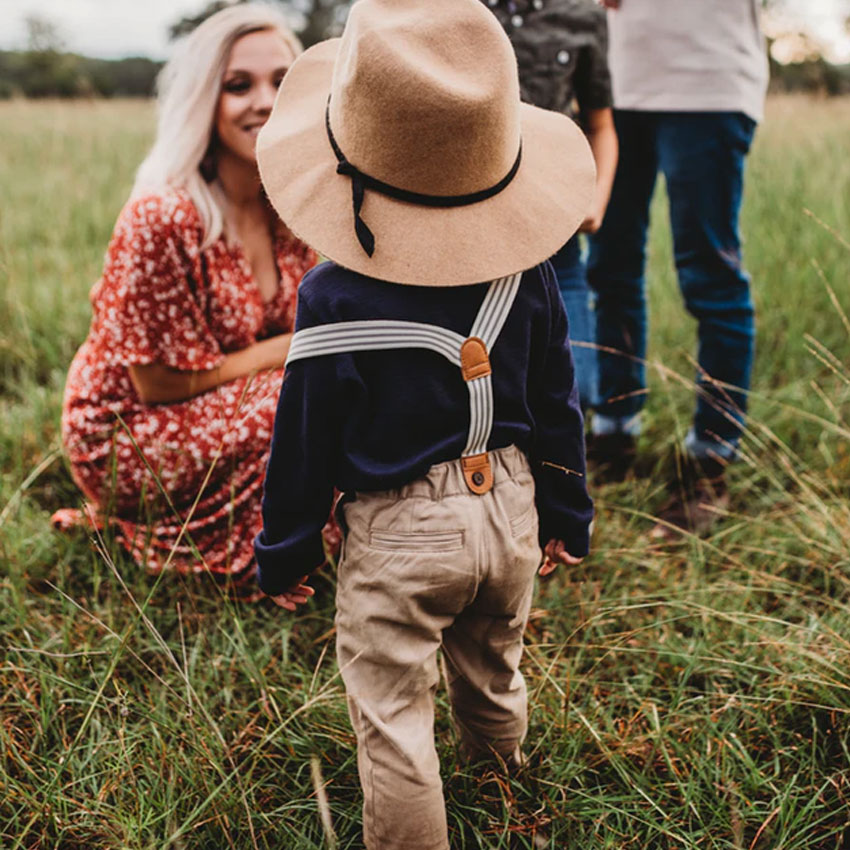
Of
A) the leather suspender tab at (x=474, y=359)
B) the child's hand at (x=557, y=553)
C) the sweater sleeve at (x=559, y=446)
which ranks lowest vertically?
the child's hand at (x=557, y=553)

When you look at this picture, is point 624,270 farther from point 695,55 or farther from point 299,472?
point 299,472

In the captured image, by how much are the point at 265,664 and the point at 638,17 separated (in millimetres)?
2096

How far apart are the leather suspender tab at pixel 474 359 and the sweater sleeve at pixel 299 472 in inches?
7.6

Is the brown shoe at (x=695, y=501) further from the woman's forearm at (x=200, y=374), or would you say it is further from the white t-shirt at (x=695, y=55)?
the woman's forearm at (x=200, y=374)

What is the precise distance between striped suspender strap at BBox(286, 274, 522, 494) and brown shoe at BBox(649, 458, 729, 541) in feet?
4.07

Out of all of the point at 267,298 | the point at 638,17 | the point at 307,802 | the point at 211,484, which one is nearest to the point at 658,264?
the point at 638,17

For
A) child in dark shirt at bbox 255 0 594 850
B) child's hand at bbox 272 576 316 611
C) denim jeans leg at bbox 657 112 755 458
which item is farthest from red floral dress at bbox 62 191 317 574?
Result: denim jeans leg at bbox 657 112 755 458

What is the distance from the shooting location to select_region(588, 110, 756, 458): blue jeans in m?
2.36

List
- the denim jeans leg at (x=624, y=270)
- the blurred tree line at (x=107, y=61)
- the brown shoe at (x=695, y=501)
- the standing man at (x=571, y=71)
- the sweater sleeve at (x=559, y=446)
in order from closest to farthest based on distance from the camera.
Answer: the sweater sleeve at (x=559, y=446)
the standing man at (x=571, y=71)
the brown shoe at (x=695, y=501)
the denim jeans leg at (x=624, y=270)
the blurred tree line at (x=107, y=61)

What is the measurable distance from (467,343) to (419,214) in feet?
0.66

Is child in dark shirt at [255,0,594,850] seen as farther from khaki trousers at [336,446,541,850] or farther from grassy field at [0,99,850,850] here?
grassy field at [0,99,850,850]

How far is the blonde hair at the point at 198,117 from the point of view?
2.19 metres

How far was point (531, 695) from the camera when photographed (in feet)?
5.66

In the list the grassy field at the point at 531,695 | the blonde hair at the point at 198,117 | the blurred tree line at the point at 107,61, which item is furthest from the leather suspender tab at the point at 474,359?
the blurred tree line at the point at 107,61
